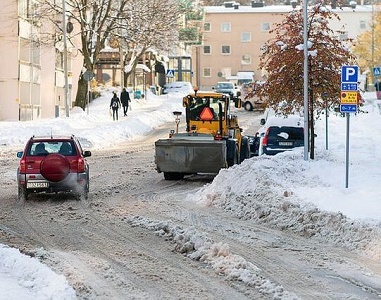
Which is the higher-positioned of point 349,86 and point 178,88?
point 178,88

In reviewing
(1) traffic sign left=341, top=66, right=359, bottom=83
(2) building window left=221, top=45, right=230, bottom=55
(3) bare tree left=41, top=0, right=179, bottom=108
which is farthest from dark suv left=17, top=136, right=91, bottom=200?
(2) building window left=221, top=45, right=230, bottom=55

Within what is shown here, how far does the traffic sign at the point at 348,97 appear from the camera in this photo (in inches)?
695

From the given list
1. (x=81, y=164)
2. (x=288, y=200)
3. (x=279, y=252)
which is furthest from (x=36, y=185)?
(x=279, y=252)

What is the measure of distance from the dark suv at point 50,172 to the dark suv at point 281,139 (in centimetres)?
1021

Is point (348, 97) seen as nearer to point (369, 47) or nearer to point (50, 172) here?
point (50, 172)

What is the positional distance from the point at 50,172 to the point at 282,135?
11.4 meters

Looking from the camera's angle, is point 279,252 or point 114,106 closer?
point 279,252

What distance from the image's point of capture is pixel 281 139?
2814cm

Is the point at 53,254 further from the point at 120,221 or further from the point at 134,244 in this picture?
the point at 120,221

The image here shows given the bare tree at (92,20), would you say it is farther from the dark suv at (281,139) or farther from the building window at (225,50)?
the building window at (225,50)

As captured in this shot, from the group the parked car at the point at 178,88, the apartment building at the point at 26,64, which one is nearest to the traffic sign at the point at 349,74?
the apartment building at the point at 26,64

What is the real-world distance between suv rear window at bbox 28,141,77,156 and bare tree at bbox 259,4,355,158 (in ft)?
21.3

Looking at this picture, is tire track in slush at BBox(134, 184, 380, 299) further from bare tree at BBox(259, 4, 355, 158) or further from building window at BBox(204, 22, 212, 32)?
building window at BBox(204, 22, 212, 32)

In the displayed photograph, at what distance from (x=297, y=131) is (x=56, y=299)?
20.0 m
